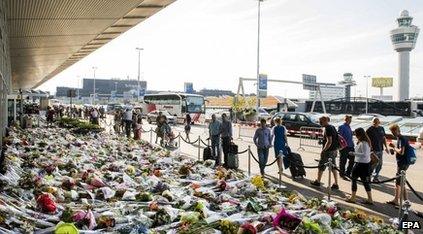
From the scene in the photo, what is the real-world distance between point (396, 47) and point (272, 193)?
13376 cm

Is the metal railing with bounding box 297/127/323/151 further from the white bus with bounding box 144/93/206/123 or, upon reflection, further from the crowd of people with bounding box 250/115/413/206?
the white bus with bounding box 144/93/206/123

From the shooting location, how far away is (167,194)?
7617mm

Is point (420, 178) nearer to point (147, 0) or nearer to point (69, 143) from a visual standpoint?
point (147, 0)

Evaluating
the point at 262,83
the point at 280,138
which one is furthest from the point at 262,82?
the point at 280,138

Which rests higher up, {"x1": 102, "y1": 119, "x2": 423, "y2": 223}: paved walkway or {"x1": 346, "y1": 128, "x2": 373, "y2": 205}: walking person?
{"x1": 346, "y1": 128, "x2": 373, "y2": 205}: walking person

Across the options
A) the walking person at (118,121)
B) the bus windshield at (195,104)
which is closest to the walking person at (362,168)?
the walking person at (118,121)

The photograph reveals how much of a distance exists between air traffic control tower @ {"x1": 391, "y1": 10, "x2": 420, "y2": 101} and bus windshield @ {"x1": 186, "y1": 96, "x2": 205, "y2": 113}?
9025 centimetres

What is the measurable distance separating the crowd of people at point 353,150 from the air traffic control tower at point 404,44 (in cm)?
11979

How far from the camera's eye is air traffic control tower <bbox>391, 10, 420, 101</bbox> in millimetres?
122188

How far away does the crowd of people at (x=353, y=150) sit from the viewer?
361 inches

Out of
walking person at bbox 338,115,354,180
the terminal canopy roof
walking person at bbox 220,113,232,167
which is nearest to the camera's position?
the terminal canopy roof

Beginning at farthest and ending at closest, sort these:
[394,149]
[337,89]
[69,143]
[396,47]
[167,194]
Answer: [337,89]
[396,47]
[69,143]
[394,149]
[167,194]

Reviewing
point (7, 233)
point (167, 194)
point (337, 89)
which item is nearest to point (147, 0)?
point (167, 194)

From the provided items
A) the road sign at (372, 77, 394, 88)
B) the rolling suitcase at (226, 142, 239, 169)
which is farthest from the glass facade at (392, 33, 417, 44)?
the rolling suitcase at (226, 142, 239, 169)
